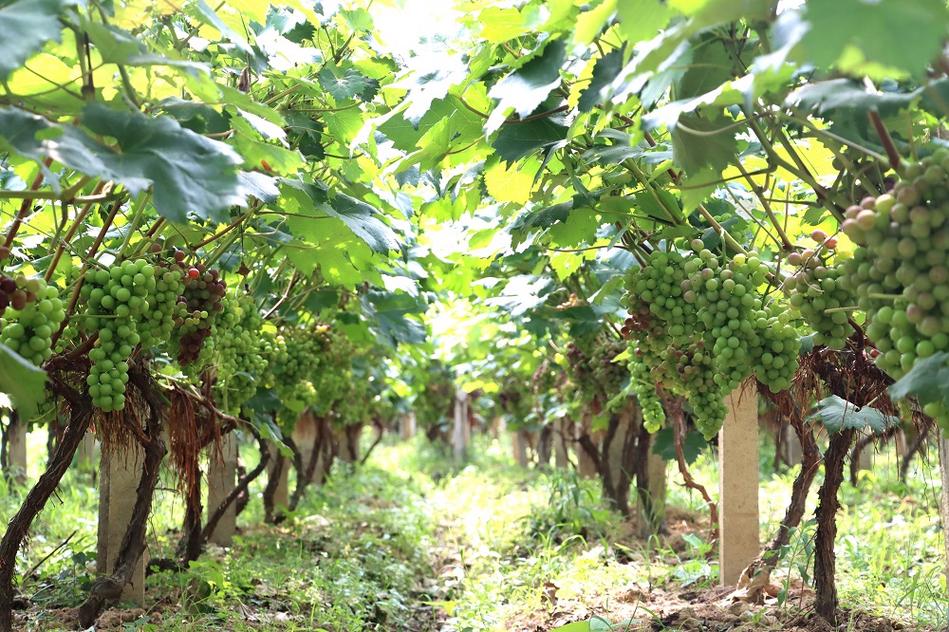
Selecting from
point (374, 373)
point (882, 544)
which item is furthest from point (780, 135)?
point (374, 373)

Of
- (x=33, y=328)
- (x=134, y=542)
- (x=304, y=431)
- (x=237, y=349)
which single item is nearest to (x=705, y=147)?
(x=33, y=328)

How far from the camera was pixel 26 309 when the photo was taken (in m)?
2.14

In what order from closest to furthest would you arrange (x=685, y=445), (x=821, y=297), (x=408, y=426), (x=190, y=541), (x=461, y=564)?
(x=821, y=297), (x=190, y=541), (x=685, y=445), (x=461, y=564), (x=408, y=426)

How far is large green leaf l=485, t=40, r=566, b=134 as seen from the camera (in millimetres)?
2137

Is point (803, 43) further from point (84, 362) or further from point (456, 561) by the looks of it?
point (456, 561)

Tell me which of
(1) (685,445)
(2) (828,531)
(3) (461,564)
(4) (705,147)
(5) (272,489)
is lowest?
(3) (461,564)

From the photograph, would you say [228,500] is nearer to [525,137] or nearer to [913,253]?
[525,137]

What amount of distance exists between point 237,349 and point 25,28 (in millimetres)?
2076

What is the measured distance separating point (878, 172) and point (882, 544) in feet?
14.0

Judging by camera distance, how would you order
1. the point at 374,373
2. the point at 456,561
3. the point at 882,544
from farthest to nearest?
the point at 374,373 → the point at 456,561 → the point at 882,544

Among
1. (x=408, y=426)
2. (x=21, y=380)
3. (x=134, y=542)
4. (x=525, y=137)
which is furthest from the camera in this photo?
(x=408, y=426)

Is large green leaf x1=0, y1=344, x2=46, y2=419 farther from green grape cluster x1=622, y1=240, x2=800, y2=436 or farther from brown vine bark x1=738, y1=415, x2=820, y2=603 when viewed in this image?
brown vine bark x1=738, y1=415, x2=820, y2=603

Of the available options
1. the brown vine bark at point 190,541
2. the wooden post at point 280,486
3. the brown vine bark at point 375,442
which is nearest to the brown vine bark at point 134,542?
the brown vine bark at point 190,541

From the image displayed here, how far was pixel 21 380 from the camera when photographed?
1.75 m
